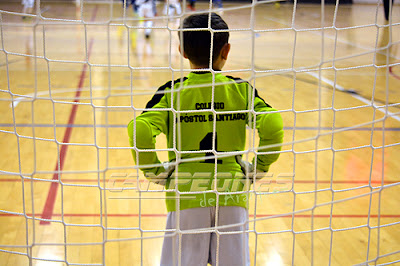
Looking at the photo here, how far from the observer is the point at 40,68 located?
12.3ft

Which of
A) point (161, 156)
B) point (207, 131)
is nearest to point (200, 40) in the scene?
point (207, 131)

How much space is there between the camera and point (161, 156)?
2211 millimetres

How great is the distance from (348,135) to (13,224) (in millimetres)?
1675

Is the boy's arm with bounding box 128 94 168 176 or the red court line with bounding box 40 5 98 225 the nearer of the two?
the boy's arm with bounding box 128 94 168 176

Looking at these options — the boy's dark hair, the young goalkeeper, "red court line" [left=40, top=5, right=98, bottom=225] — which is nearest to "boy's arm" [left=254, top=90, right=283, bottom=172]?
the young goalkeeper

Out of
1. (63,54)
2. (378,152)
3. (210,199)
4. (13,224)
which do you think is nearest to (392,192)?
(378,152)

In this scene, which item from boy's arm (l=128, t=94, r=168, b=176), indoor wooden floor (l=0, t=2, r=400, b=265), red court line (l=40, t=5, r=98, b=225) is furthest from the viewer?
red court line (l=40, t=5, r=98, b=225)

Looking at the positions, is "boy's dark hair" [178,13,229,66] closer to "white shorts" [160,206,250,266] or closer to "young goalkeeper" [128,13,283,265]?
"young goalkeeper" [128,13,283,265]

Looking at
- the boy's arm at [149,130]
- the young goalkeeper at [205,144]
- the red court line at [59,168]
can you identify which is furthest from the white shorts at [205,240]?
the red court line at [59,168]

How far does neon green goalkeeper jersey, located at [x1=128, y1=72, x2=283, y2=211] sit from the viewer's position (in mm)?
931

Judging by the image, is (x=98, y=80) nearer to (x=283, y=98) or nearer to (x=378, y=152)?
(x=283, y=98)

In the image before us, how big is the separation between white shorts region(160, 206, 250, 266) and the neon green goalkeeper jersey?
0.02 meters

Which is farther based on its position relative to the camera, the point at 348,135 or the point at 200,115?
the point at 348,135

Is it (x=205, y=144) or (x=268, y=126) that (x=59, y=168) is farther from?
(x=268, y=126)
